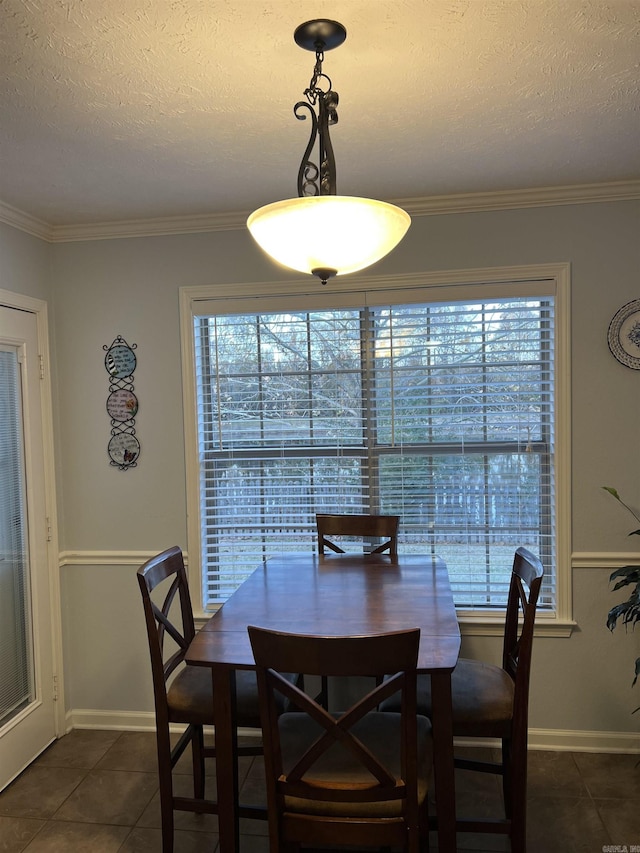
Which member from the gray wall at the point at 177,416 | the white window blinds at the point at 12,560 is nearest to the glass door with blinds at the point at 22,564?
the white window blinds at the point at 12,560

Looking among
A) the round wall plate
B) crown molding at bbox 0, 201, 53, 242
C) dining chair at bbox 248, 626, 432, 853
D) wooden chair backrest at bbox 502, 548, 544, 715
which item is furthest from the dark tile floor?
crown molding at bbox 0, 201, 53, 242

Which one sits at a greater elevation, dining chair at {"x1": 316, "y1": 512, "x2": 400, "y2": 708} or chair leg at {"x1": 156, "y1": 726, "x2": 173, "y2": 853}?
dining chair at {"x1": 316, "y1": 512, "x2": 400, "y2": 708}

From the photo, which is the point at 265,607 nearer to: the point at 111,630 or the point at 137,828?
the point at 137,828

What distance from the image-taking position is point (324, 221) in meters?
1.42

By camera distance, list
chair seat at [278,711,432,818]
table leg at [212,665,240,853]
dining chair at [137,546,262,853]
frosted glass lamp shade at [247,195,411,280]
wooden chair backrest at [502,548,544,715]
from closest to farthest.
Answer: frosted glass lamp shade at [247,195,411,280]
chair seat at [278,711,432,818]
table leg at [212,665,240,853]
wooden chair backrest at [502,548,544,715]
dining chair at [137,546,262,853]

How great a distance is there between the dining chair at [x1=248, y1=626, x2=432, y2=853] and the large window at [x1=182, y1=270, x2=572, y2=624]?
1.42 m

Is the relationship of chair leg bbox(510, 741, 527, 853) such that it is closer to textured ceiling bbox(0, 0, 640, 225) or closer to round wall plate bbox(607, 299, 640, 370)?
round wall plate bbox(607, 299, 640, 370)

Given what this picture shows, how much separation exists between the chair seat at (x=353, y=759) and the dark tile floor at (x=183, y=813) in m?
0.69

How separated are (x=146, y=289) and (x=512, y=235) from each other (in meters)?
1.78

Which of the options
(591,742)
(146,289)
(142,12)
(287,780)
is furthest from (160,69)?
(591,742)

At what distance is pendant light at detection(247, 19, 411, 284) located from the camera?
4.61ft

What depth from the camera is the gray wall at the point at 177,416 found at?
280cm

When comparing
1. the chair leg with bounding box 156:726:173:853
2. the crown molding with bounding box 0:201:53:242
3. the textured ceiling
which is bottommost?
the chair leg with bounding box 156:726:173:853

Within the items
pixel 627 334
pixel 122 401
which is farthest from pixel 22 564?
pixel 627 334
